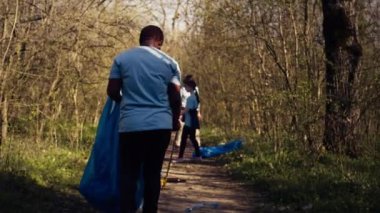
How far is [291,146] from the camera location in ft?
36.0

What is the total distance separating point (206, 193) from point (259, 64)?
4915 mm

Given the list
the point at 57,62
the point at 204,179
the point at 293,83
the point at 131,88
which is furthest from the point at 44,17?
the point at 131,88

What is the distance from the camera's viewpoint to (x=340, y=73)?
956 cm

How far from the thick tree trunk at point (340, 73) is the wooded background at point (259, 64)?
0.02 meters

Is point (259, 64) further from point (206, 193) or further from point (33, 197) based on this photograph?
point (33, 197)

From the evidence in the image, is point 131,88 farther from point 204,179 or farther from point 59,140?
point 59,140

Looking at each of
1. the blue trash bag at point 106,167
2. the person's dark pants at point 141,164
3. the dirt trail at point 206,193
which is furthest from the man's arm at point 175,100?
the dirt trail at point 206,193

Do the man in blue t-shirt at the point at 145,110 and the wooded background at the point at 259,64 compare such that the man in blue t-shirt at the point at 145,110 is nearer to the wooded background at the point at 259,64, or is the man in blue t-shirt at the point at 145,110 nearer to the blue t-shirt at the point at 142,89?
the blue t-shirt at the point at 142,89

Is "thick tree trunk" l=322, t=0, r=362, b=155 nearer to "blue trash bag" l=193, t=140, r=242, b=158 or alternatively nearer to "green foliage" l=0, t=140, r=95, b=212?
"green foliage" l=0, t=140, r=95, b=212

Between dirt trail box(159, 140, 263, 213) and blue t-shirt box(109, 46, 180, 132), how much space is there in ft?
6.85

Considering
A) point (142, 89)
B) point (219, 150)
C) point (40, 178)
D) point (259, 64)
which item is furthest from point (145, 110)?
point (219, 150)

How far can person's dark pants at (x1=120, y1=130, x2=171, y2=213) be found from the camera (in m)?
5.55

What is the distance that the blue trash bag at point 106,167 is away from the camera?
625 cm

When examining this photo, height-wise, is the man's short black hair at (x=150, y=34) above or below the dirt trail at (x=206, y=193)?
above
